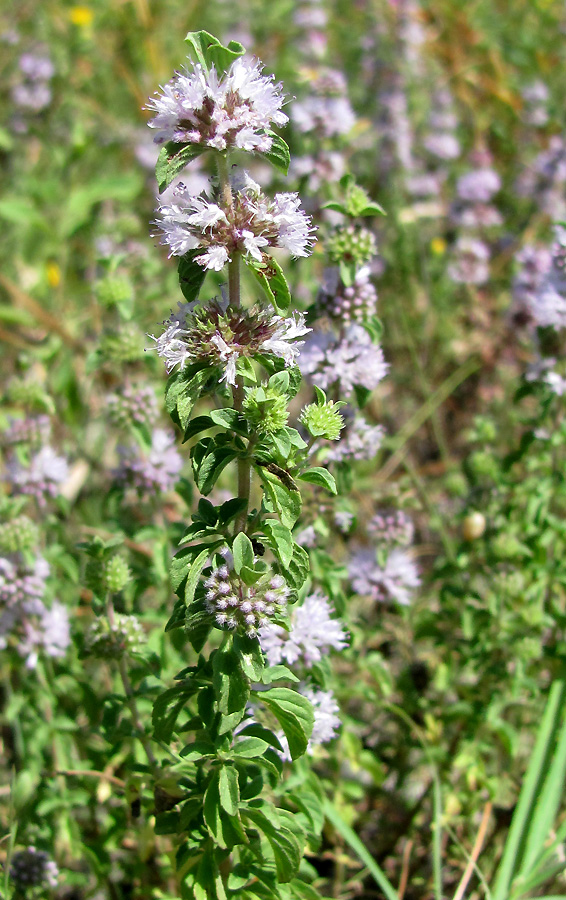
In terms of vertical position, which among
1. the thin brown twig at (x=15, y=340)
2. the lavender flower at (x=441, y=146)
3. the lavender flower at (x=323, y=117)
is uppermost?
the lavender flower at (x=441, y=146)

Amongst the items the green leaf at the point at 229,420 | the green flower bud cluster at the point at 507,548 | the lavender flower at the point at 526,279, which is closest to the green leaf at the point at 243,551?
the green leaf at the point at 229,420

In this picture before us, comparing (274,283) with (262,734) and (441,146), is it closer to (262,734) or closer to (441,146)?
(262,734)

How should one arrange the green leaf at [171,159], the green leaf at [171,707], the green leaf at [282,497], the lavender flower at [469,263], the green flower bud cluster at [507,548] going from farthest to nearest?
1. the lavender flower at [469,263]
2. the green flower bud cluster at [507,548]
3. the green leaf at [171,707]
4. the green leaf at [282,497]
5. the green leaf at [171,159]

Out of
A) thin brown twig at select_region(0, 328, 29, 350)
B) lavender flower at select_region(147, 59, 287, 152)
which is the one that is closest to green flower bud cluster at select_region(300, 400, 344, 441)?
lavender flower at select_region(147, 59, 287, 152)

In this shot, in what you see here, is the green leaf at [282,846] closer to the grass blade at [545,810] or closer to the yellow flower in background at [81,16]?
the grass blade at [545,810]

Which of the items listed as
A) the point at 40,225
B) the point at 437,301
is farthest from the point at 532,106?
the point at 40,225

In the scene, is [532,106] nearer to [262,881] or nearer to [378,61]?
[378,61]

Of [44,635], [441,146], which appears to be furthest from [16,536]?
[441,146]
